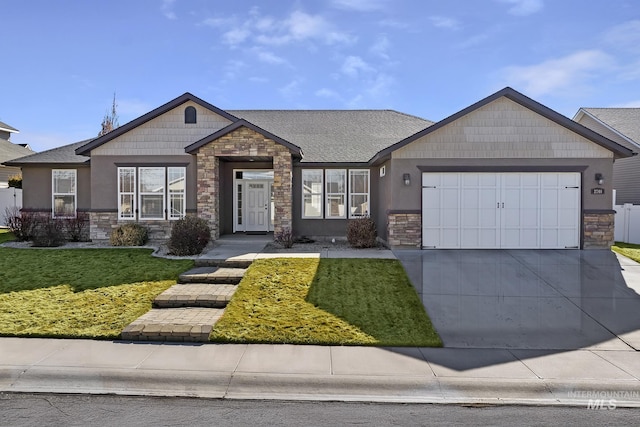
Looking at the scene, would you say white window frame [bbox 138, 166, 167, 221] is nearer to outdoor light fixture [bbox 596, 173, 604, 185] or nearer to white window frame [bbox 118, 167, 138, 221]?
white window frame [bbox 118, 167, 138, 221]

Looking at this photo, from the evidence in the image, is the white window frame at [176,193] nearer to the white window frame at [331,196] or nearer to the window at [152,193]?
the window at [152,193]

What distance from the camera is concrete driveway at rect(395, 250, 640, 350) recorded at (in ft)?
21.7

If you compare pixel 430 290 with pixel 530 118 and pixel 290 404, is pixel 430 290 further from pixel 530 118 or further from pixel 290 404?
pixel 530 118

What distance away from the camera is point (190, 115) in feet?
49.4

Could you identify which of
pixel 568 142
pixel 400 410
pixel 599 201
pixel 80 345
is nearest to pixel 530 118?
pixel 568 142

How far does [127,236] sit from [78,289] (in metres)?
5.62

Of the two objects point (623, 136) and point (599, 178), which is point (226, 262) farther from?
point (623, 136)

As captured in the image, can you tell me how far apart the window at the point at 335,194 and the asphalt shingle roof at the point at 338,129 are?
0.62 m

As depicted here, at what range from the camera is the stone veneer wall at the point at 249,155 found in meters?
13.9

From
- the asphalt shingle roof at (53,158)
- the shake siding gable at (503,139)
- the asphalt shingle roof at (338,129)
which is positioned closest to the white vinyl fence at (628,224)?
the shake siding gable at (503,139)

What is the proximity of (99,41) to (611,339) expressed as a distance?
15.9m

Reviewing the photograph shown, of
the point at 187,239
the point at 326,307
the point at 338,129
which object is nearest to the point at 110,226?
the point at 187,239

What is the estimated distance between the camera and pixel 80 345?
6.08 metres

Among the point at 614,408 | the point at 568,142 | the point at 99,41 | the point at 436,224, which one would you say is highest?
the point at 99,41
